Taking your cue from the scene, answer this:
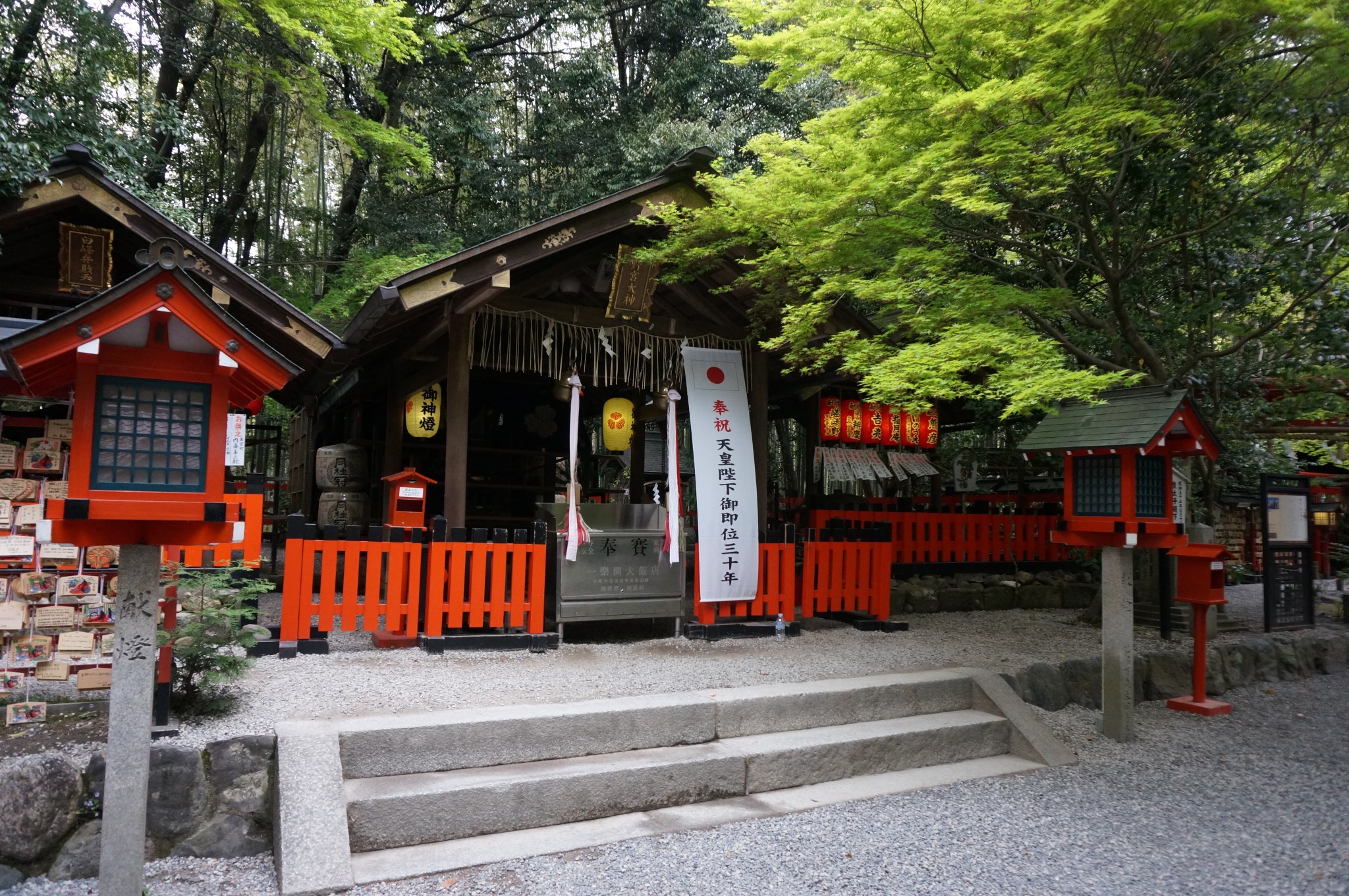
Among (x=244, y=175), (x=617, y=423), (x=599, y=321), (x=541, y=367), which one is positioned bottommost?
(x=617, y=423)

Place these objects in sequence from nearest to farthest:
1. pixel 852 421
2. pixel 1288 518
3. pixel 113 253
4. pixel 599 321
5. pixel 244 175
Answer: pixel 113 253 < pixel 599 321 < pixel 1288 518 < pixel 852 421 < pixel 244 175

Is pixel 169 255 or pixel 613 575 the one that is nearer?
pixel 169 255

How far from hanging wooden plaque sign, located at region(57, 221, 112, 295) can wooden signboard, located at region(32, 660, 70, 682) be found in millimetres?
3731

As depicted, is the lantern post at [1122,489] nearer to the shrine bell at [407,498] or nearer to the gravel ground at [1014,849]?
the gravel ground at [1014,849]

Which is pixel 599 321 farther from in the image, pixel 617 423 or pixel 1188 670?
pixel 1188 670

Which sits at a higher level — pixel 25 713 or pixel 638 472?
pixel 638 472

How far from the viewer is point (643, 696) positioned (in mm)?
6051

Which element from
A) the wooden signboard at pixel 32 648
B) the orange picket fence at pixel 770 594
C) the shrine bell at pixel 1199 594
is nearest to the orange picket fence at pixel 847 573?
the orange picket fence at pixel 770 594

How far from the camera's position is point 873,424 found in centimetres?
1289

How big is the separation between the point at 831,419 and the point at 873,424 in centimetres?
86

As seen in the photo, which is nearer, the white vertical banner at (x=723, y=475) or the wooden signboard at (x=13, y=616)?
the wooden signboard at (x=13, y=616)

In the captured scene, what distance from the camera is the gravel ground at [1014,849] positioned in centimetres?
416

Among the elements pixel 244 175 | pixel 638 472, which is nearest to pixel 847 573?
pixel 638 472

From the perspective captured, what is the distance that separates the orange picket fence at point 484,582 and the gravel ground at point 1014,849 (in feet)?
10.7
